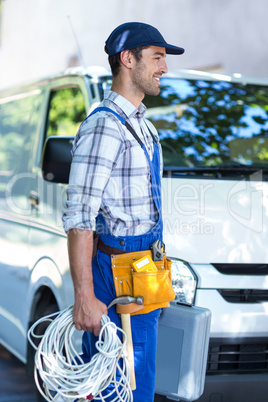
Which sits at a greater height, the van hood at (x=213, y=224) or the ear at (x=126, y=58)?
the ear at (x=126, y=58)

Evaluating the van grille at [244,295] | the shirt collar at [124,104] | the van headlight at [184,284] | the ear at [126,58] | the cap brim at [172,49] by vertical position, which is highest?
the cap brim at [172,49]

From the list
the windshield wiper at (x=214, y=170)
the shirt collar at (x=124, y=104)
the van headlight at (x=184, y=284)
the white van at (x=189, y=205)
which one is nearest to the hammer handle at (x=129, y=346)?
the white van at (x=189, y=205)

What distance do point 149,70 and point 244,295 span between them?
129 centimetres

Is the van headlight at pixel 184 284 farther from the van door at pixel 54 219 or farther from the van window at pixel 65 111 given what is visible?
the van window at pixel 65 111

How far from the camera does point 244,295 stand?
11.2 feet

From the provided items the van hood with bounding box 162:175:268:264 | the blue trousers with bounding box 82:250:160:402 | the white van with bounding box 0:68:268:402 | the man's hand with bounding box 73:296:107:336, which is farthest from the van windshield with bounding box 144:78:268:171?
the man's hand with bounding box 73:296:107:336

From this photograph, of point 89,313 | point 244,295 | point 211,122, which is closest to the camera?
point 89,313

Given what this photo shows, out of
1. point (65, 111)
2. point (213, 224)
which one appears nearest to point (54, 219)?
point (65, 111)

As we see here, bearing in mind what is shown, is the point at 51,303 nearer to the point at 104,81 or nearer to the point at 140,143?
the point at 104,81

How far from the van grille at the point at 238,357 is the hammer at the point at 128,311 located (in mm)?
775

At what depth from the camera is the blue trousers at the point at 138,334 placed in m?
2.66

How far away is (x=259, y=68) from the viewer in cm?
934

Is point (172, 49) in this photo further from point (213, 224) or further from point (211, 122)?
point (211, 122)

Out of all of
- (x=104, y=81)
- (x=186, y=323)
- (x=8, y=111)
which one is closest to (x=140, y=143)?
(x=186, y=323)
